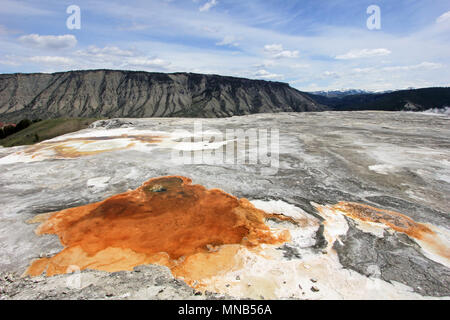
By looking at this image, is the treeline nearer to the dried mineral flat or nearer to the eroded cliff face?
the dried mineral flat

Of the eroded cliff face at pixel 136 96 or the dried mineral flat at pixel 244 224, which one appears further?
the eroded cliff face at pixel 136 96

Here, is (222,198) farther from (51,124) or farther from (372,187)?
(51,124)

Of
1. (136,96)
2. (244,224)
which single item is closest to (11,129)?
(244,224)

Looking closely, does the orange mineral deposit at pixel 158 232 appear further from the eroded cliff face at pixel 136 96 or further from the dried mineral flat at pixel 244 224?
the eroded cliff face at pixel 136 96

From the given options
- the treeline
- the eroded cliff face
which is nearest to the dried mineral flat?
the treeline

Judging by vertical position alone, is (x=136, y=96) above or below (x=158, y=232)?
above

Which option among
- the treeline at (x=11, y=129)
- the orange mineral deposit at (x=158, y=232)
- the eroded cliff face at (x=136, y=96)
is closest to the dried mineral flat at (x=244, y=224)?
the orange mineral deposit at (x=158, y=232)

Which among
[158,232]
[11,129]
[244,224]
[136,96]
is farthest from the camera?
[136,96]

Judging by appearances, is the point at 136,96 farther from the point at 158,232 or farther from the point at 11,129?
the point at 158,232
